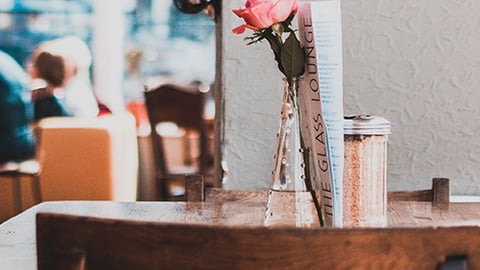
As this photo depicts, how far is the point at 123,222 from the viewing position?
74cm

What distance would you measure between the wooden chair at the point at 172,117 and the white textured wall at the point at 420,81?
10.9 feet

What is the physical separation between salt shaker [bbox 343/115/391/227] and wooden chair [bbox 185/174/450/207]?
0.28m

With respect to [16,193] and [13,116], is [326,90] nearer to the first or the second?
[16,193]

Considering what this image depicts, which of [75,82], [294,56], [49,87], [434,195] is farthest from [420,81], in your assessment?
[49,87]

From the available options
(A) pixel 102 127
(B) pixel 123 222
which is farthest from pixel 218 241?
(A) pixel 102 127

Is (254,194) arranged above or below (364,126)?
below

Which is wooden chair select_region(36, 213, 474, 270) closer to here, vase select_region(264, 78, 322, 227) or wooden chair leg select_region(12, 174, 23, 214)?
vase select_region(264, 78, 322, 227)

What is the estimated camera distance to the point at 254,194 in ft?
5.13

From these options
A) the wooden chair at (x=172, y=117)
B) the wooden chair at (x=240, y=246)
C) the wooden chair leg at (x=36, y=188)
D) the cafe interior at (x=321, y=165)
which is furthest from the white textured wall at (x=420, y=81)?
the wooden chair at (x=172, y=117)

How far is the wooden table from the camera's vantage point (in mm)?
1298

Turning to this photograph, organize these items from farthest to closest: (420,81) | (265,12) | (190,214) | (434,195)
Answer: (420,81)
(434,195)
(190,214)
(265,12)

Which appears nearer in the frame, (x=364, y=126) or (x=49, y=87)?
(x=364, y=126)

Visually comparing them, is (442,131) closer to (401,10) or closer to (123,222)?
(401,10)

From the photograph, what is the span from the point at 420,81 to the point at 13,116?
12.7ft
